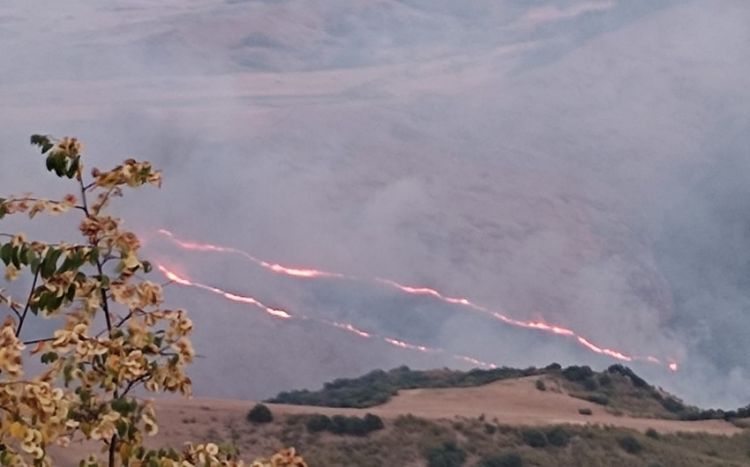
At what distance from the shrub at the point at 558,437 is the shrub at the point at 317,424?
433cm

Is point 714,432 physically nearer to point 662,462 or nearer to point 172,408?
point 662,462

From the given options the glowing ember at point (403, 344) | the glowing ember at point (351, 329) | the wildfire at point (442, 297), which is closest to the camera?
the glowing ember at point (351, 329)

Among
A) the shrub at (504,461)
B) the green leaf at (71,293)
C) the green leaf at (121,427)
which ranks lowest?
the shrub at (504,461)

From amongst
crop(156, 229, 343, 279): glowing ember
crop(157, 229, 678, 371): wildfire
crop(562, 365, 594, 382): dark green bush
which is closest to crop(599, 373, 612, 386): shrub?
crop(562, 365, 594, 382): dark green bush

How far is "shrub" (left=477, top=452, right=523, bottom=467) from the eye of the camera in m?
21.3

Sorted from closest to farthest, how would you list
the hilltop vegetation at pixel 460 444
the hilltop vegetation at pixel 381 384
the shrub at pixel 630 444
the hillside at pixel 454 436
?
1. the hilltop vegetation at pixel 460 444
2. the hillside at pixel 454 436
3. the shrub at pixel 630 444
4. the hilltop vegetation at pixel 381 384

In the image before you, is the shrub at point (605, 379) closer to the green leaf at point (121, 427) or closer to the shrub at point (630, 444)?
the shrub at point (630, 444)

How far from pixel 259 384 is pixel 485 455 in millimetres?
15062

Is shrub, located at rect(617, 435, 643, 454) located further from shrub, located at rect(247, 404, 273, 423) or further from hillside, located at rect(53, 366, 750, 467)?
shrub, located at rect(247, 404, 273, 423)

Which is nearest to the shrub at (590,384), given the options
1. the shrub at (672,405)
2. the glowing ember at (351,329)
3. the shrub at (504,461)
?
the shrub at (672,405)

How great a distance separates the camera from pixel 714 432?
91.0ft

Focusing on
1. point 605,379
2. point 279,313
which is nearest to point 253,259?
point 279,313

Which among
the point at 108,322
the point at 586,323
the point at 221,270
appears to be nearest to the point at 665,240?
the point at 586,323

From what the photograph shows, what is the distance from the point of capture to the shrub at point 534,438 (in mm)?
23184
